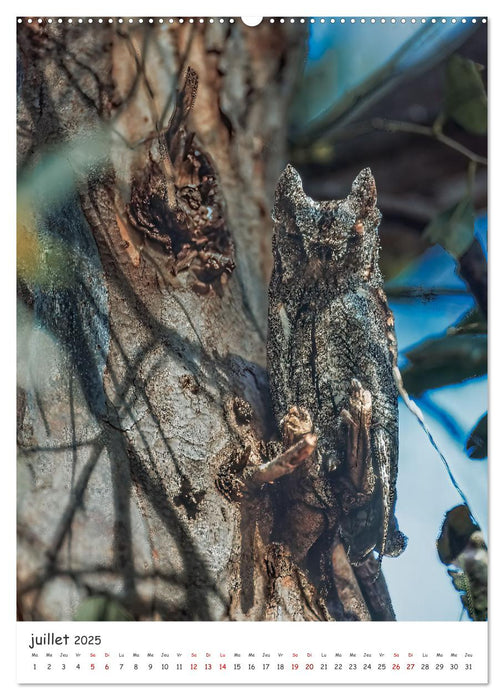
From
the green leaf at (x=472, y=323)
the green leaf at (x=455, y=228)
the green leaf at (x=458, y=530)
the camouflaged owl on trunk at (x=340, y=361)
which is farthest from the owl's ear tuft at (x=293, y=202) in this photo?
the green leaf at (x=458, y=530)

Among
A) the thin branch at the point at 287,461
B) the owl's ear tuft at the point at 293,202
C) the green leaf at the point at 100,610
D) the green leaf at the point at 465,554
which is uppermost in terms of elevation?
the owl's ear tuft at the point at 293,202

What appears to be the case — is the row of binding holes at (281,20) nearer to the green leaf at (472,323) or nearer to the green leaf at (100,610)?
the green leaf at (472,323)

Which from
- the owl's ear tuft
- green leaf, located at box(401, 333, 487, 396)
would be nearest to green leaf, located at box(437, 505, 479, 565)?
green leaf, located at box(401, 333, 487, 396)

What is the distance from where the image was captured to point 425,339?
3.70ft

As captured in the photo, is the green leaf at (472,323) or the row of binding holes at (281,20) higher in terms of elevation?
the row of binding holes at (281,20)

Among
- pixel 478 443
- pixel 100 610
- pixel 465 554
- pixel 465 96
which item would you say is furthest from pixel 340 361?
pixel 100 610

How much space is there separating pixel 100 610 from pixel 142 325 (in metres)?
0.55

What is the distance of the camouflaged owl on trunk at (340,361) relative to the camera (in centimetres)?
110

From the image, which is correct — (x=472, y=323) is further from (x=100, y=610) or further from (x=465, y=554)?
(x=100, y=610)

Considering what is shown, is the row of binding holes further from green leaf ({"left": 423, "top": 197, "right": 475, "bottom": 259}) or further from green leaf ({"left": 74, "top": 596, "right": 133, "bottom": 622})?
green leaf ({"left": 74, "top": 596, "right": 133, "bottom": 622})

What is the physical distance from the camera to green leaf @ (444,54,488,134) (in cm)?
109

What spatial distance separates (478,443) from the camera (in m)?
1.10
